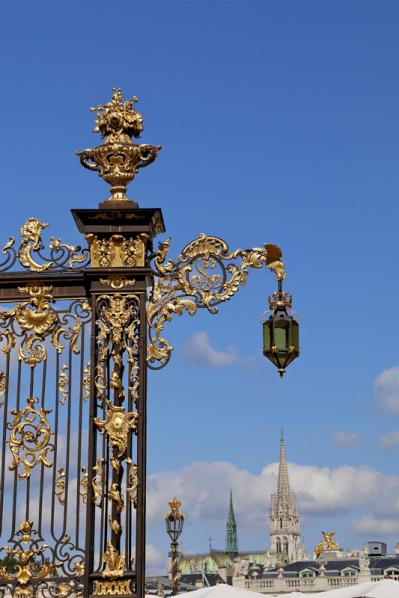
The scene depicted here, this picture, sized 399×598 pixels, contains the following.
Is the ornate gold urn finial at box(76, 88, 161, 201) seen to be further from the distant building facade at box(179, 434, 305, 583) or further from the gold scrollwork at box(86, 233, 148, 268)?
the distant building facade at box(179, 434, 305, 583)

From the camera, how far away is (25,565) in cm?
916

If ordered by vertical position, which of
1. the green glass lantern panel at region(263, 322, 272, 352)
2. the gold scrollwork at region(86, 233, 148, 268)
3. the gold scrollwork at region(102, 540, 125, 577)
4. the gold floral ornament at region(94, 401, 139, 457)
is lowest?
the gold scrollwork at region(102, 540, 125, 577)

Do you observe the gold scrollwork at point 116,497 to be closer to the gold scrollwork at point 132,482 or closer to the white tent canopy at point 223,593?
the gold scrollwork at point 132,482

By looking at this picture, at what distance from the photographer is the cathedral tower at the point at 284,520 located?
464ft

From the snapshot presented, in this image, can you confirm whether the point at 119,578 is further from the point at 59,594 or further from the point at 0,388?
the point at 0,388

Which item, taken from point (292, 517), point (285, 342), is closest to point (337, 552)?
point (292, 517)

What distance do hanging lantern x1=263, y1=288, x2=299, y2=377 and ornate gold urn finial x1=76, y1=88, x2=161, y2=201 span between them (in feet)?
A: 5.56

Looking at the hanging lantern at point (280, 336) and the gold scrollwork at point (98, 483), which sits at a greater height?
the hanging lantern at point (280, 336)

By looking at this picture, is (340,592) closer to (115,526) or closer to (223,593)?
(223,593)

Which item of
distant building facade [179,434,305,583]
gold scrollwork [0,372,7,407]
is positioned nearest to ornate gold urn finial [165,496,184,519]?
gold scrollwork [0,372,7,407]

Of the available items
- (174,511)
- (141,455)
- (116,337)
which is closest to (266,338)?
(116,337)

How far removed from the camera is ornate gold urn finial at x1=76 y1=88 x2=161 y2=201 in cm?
978

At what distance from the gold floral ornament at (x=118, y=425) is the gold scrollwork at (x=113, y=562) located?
31.6 inches

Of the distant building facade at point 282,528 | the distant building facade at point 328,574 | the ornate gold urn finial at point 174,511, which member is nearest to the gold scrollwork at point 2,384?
the ornate gold urn finial at point 174,511
